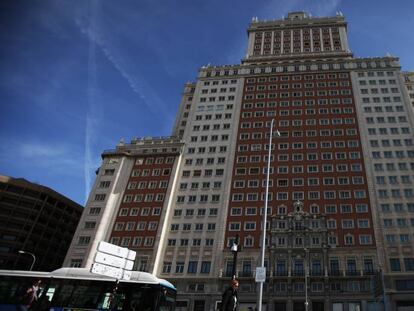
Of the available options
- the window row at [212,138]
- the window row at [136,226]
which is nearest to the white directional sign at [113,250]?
the window row at [136,226]

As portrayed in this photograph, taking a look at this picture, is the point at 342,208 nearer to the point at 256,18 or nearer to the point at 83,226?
the point at 83,226

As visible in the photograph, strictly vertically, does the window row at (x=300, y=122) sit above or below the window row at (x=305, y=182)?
above

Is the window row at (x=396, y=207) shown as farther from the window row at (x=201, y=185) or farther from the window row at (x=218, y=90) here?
the window row at (x=218, y=90)

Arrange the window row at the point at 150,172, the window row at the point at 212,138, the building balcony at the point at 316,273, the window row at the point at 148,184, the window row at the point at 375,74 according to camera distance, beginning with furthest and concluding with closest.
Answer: the window row at the point at 375,74
the window row at the point at 212,138
the window row at the point at 150,172
the window row at the point at 148,184
the building balcony at the point at 316,273

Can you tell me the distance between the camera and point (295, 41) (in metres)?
110

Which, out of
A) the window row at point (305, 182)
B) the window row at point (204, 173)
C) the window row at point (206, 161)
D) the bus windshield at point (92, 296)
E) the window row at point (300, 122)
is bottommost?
the bus windshield at point (92, 296)

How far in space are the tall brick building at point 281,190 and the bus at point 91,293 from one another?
1504 inches

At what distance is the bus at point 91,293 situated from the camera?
2405cm

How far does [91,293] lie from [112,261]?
11.2 m

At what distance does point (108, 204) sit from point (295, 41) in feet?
258

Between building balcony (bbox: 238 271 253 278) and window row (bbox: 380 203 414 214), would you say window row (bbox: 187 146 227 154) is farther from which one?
window row (bbox: 380 203 414 214)

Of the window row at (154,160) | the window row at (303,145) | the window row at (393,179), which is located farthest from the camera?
the window row at (154,160)

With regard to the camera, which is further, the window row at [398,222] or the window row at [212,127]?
the window row at [212,127]

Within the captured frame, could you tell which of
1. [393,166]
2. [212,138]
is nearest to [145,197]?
[212,138]
